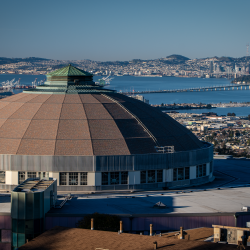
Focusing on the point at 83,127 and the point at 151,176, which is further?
the point at 83,127

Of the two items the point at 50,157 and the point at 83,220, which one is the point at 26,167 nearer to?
the point at 50,157

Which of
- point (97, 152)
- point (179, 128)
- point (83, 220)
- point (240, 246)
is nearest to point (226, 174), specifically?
point (179, 128)

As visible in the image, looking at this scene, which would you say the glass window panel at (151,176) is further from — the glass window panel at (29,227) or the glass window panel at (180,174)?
the glass window panel at (29,227)

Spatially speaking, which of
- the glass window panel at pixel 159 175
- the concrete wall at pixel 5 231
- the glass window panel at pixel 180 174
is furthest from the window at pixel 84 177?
the concrete wall at pixel 5 231

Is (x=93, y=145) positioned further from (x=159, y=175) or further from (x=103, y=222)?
(x=103, y=222)

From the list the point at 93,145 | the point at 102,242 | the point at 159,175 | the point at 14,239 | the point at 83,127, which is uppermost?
the point at 83,127

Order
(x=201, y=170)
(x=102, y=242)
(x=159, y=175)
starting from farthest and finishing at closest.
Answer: (x=201, y=170) → (x=159, y=175) → (x=102, y=242)

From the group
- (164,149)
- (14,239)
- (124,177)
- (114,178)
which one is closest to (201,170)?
(164,149)
